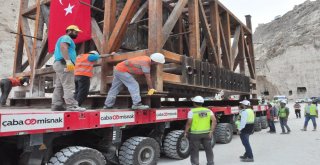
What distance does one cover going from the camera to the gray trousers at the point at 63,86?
15.7ft

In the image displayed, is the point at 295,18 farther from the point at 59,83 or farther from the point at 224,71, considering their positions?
the point at 59,83

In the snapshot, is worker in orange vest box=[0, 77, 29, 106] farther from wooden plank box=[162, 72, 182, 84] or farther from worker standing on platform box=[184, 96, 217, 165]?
worker standing on platform box=[184, 96, 217, 165]

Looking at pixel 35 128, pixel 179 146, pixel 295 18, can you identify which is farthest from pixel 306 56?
pixel 35 128

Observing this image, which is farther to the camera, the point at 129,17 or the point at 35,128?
the point at 129,17

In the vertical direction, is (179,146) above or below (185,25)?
below

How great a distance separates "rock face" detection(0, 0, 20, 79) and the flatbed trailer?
48.6ft

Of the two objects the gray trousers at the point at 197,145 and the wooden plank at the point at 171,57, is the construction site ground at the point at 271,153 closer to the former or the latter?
the gray trousers at the point at 197,145

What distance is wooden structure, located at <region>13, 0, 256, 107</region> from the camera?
655 centimetres

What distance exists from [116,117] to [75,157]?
108cm

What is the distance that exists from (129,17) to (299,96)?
58.2 m

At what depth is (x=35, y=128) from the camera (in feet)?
12.1

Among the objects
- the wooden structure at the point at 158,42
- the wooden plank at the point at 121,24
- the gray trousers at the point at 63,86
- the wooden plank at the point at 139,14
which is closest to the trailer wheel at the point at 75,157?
the gray trousers at the point at 63,86

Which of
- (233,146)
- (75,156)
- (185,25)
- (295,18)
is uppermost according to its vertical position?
(295,18)

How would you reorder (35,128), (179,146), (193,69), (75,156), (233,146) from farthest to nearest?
(233,146) < (193,69) < (179,146) < (75,156) < (35,128)
